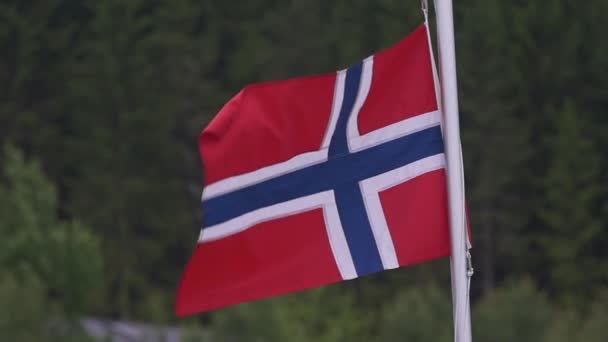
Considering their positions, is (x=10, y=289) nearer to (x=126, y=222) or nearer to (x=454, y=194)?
(x=126, y=222)

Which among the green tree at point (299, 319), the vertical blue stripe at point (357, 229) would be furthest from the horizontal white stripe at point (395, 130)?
the green tree at point (299, 319)

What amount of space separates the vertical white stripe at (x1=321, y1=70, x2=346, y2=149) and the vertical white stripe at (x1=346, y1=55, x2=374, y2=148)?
0.13 feet

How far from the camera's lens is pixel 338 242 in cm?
381

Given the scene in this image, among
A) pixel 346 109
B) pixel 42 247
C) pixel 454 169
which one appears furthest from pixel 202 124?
pixel 454 169

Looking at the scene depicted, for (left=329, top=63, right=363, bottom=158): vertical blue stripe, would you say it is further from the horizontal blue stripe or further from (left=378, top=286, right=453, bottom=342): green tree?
(left=378, top=286, right=453, bottom=342): green tree

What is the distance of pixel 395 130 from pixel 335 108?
0.18 meters

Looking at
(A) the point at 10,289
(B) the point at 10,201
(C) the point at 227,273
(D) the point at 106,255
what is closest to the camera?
(C) the point at 227,273

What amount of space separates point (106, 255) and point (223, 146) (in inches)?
1176

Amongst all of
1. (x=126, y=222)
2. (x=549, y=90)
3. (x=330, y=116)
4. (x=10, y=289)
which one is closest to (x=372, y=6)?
(x=549, y=90)

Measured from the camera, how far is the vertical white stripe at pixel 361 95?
384cm

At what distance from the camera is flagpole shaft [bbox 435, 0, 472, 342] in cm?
342

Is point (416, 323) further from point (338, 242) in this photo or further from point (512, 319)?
point (338, 242)

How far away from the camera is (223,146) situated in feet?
12.5

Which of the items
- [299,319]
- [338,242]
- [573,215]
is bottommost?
[299,319]
